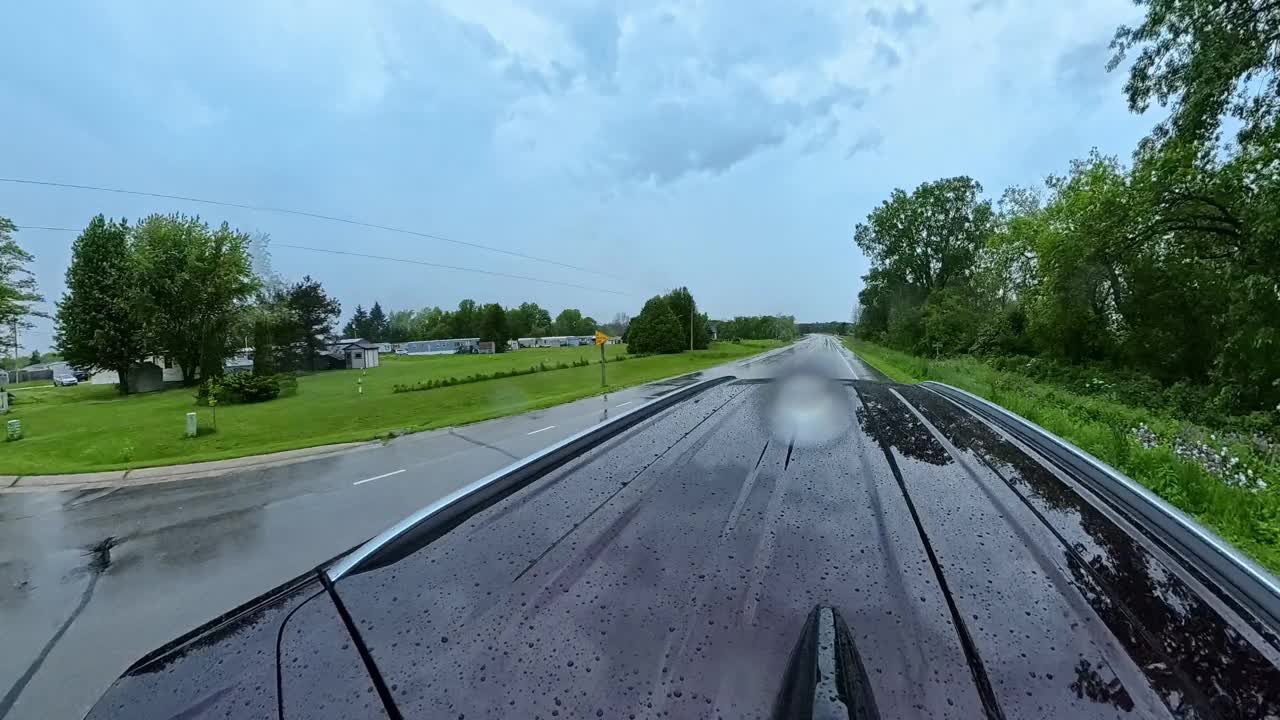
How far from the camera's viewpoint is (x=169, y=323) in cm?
3341

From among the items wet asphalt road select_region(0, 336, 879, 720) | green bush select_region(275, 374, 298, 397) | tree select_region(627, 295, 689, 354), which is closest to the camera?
wet asphalt road select_region(0, 336, 879, 720)

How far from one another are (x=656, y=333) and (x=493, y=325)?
33986 millimetres

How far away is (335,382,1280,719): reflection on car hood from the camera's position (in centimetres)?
89

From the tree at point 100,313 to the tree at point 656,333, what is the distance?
4131cm

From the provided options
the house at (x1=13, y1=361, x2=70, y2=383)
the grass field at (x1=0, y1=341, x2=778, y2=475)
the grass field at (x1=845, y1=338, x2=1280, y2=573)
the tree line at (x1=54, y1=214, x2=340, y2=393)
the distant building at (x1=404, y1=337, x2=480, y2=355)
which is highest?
the tree line at (x1=54, y1=214, x2=340, y2=393)

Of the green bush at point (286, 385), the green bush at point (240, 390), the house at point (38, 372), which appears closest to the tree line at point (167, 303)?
the green bush at point (286, 385)

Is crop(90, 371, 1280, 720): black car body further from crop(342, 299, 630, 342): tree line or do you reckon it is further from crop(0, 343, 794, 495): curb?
crop(342, 299, 630, 342): tree line

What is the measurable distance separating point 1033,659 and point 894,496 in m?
0.70

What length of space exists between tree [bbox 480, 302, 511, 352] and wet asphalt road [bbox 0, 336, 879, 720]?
71.3 meters

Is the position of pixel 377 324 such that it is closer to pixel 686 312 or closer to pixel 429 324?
pixel 429 324

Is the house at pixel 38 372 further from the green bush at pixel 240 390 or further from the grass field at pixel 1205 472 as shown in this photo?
the grass field at pixel 1205 472

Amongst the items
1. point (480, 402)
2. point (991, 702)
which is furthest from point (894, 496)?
point (480, 402)

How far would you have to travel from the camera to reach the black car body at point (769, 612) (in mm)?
900

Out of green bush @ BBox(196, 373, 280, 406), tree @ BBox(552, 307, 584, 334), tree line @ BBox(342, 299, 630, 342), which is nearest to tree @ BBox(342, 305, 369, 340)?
tree line @ BBox(342, 299, 630, 342)
